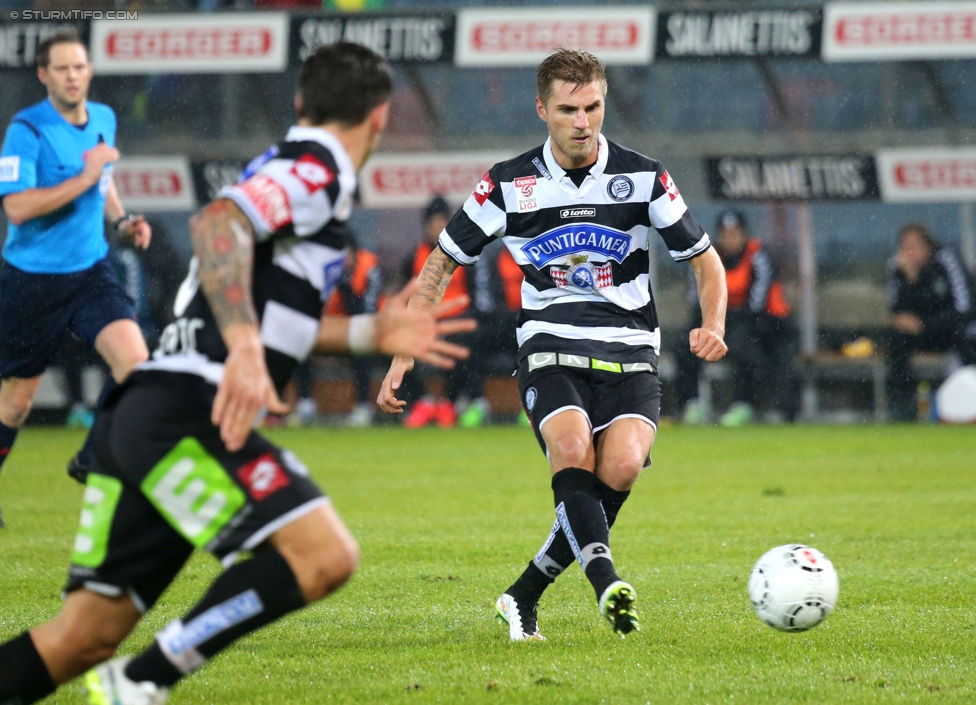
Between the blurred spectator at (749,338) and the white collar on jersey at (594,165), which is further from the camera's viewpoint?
the blurred spectator at (749,338)

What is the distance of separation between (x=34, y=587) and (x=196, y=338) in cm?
348

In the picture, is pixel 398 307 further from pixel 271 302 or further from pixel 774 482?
pixel 774 482

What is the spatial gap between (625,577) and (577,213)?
2.16 meters

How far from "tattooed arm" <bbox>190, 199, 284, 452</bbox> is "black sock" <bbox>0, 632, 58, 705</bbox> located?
0.84 meters

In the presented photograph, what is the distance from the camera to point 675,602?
6.20m

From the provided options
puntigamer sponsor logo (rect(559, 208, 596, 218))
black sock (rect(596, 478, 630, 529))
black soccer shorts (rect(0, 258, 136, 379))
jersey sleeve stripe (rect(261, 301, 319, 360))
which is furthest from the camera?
black soccer shorts (rect(0, 258, 136, 379))

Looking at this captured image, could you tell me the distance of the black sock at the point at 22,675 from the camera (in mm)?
3678

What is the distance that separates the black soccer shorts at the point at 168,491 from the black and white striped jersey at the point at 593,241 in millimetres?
2268

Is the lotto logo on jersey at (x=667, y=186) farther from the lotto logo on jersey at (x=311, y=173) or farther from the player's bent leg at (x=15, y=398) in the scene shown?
the player's bent leg at (x=15, y=398)

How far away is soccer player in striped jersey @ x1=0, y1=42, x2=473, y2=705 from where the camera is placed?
350cm

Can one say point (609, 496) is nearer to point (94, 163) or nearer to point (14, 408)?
point (94, 163)

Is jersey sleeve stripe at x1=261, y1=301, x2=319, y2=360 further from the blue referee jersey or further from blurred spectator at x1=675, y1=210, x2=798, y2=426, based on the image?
blurred spectator at x1=675, y1=210, x2=798, y2=426

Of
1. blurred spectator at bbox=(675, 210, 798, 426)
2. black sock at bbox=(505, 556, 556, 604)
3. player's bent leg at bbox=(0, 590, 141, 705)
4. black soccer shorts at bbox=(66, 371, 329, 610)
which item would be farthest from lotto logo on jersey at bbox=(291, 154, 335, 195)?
blurred spectator at bbox=(675, 210, 798, 426)

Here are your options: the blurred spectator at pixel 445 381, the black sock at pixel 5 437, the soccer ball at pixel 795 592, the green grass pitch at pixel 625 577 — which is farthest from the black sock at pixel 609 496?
the blurred spectator at pixel 445 381
